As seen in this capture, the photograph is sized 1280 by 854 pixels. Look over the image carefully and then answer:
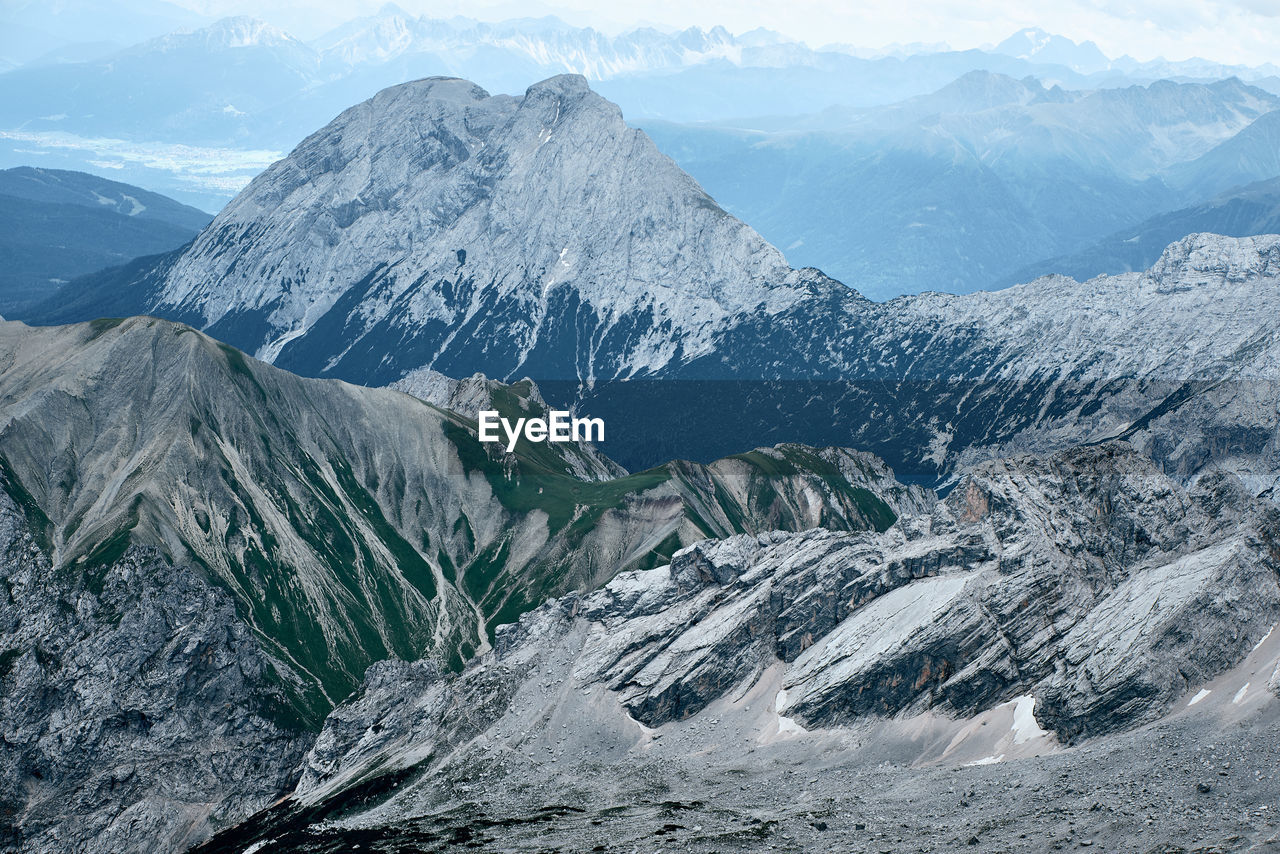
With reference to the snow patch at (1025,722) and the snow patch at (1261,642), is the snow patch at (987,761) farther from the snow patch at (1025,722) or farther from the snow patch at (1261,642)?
the snow patch at (1261,642)

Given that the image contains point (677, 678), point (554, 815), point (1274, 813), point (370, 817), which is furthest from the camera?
point (677, 678)

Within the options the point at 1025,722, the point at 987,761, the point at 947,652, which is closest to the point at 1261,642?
the point at 1025,722

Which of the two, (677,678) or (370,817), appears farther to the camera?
(677,678)

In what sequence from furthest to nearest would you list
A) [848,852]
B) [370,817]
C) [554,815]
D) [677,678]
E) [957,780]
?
[677,678], [370,817], [554,815], [957,780], [848,852]

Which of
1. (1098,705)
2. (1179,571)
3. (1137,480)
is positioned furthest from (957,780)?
(1137,480)

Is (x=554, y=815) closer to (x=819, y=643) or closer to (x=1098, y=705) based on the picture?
(x=819, y=643)

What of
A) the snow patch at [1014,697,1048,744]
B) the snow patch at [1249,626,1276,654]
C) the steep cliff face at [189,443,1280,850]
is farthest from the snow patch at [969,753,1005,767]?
the snow patch at [1249,626,1276,654]

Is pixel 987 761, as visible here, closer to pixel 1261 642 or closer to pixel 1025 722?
pixel 1025 722

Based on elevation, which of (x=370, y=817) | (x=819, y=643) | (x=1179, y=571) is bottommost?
(x=370, y=817)
